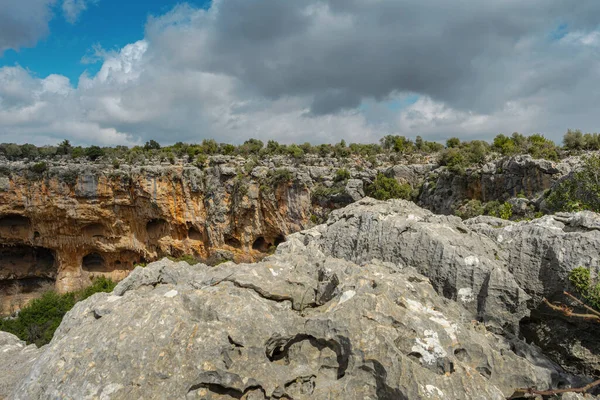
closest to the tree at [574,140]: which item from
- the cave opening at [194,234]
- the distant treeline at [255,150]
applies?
the distant treeline at [255,150]

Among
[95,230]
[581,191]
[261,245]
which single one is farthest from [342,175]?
[95,230]

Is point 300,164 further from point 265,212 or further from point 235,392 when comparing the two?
point 235,392

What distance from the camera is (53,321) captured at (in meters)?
20.0

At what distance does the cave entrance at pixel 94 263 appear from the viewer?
3609 centimetres

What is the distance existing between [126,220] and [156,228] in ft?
9.51

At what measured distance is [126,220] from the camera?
33.8 metres

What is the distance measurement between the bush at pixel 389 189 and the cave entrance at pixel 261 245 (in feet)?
38.4

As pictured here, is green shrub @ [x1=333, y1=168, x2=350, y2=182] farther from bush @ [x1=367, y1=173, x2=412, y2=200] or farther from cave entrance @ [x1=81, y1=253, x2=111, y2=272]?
cave entrance @ [x1=81, y1=253, x2=111, y2=272]

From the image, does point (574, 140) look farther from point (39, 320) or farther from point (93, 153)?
point (93, 153)

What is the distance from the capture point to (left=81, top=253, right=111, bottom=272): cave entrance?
36.1 m

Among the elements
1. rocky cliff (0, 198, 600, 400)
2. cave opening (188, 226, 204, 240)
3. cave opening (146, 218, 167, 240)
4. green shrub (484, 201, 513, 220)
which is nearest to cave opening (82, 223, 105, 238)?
cave opening (146, 218, 167, 240)

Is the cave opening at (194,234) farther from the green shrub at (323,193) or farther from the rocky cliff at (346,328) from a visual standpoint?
the rocky cliff at (346,328)

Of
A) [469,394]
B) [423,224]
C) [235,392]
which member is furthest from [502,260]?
[235,392]

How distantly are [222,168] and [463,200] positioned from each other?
20.9m
